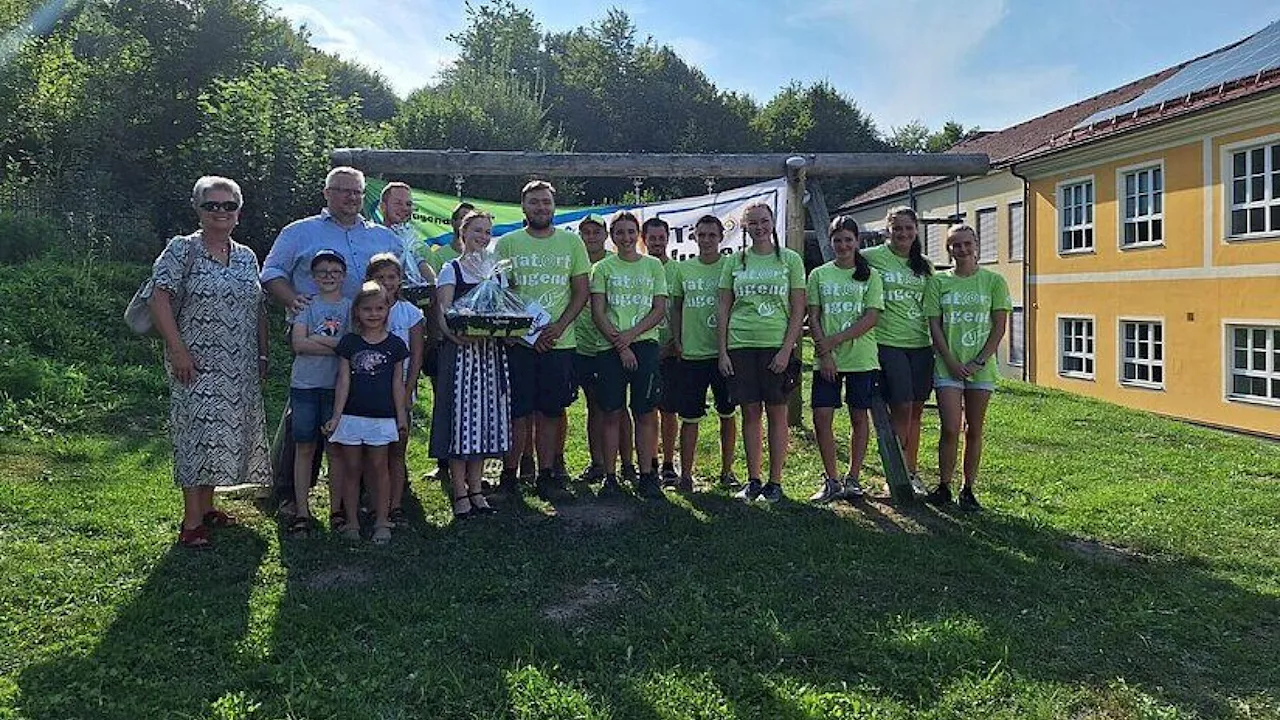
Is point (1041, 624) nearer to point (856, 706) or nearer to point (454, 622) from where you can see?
point (856, 706)

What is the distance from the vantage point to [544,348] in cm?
546

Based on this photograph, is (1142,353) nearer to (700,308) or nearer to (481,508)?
(700,308)

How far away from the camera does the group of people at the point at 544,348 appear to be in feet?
15.3

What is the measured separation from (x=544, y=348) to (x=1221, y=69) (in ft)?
53.5

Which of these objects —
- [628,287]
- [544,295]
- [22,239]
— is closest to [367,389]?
[544,295]

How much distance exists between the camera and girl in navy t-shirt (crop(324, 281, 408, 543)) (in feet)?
15.3

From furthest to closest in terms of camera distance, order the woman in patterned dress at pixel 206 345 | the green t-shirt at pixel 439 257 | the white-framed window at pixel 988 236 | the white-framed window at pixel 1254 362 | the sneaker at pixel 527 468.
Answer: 1. the white-framed window at pixel 988 236
2. the white-framed window at pixel 1254 362
3. the green t-shirt at pixel 439 257
4. the sneaker at pixel 527 468
5. the woman in patterned dress at pixel 206 345

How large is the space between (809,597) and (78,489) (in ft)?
15.4

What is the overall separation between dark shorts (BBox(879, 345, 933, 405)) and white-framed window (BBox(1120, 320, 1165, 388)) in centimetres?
1392

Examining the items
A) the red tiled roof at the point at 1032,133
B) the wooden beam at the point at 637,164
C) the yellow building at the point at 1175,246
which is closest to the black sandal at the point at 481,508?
the wooden beam at the point at 637,164

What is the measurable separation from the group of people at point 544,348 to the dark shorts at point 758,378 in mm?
14

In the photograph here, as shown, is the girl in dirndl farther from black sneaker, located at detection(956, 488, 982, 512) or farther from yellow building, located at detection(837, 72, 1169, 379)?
yellow building, located at detection(837, 72, 1169, 379)

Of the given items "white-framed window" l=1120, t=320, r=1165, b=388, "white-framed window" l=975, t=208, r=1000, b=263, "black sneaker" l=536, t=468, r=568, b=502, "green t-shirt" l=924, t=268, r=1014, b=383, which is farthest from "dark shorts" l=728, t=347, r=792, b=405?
"white-framed window" l=975, t=208, r=1000, b=263

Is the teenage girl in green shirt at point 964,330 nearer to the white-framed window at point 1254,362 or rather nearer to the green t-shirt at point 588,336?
the green t-shirt at point 588,336
